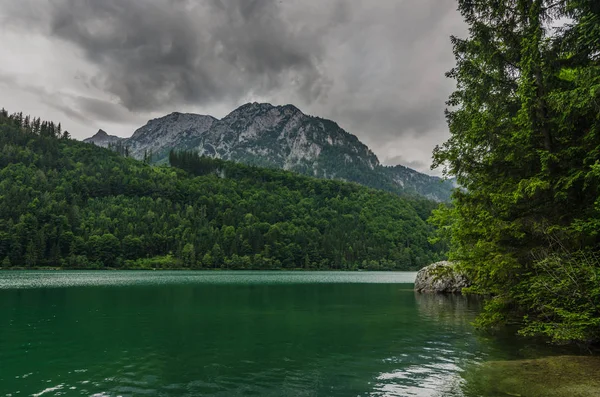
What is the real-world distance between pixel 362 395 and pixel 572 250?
10021mm

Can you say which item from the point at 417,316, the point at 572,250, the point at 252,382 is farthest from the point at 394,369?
the point at 417,316

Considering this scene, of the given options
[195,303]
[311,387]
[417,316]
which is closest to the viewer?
[311,387]

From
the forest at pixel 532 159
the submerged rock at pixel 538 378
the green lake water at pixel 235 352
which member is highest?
the forest at pixel 532 159

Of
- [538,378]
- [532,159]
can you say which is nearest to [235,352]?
[538,378]

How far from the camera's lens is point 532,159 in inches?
628

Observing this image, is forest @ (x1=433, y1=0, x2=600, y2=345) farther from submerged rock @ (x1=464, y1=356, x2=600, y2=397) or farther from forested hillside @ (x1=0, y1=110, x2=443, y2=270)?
forested hillside @ (x1=0, y1=110, x2=443, y2=270)

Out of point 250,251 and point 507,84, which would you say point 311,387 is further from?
point 250,251

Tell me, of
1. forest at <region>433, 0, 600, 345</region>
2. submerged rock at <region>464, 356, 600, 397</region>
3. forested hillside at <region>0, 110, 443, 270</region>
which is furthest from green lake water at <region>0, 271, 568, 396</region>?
forested hillside at <region>0, 110, 443, 270</region>

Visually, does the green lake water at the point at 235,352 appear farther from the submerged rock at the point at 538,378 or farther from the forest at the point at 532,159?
the forest at the point at 532,159

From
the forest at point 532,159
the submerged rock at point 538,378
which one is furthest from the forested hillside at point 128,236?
the submerged rock at point 538,378

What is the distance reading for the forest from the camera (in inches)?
517

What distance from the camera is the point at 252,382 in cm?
1349

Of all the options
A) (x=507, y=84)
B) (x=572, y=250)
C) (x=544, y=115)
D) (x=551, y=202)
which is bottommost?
(x=572, y=250)

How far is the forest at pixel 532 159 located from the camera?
13.1m
